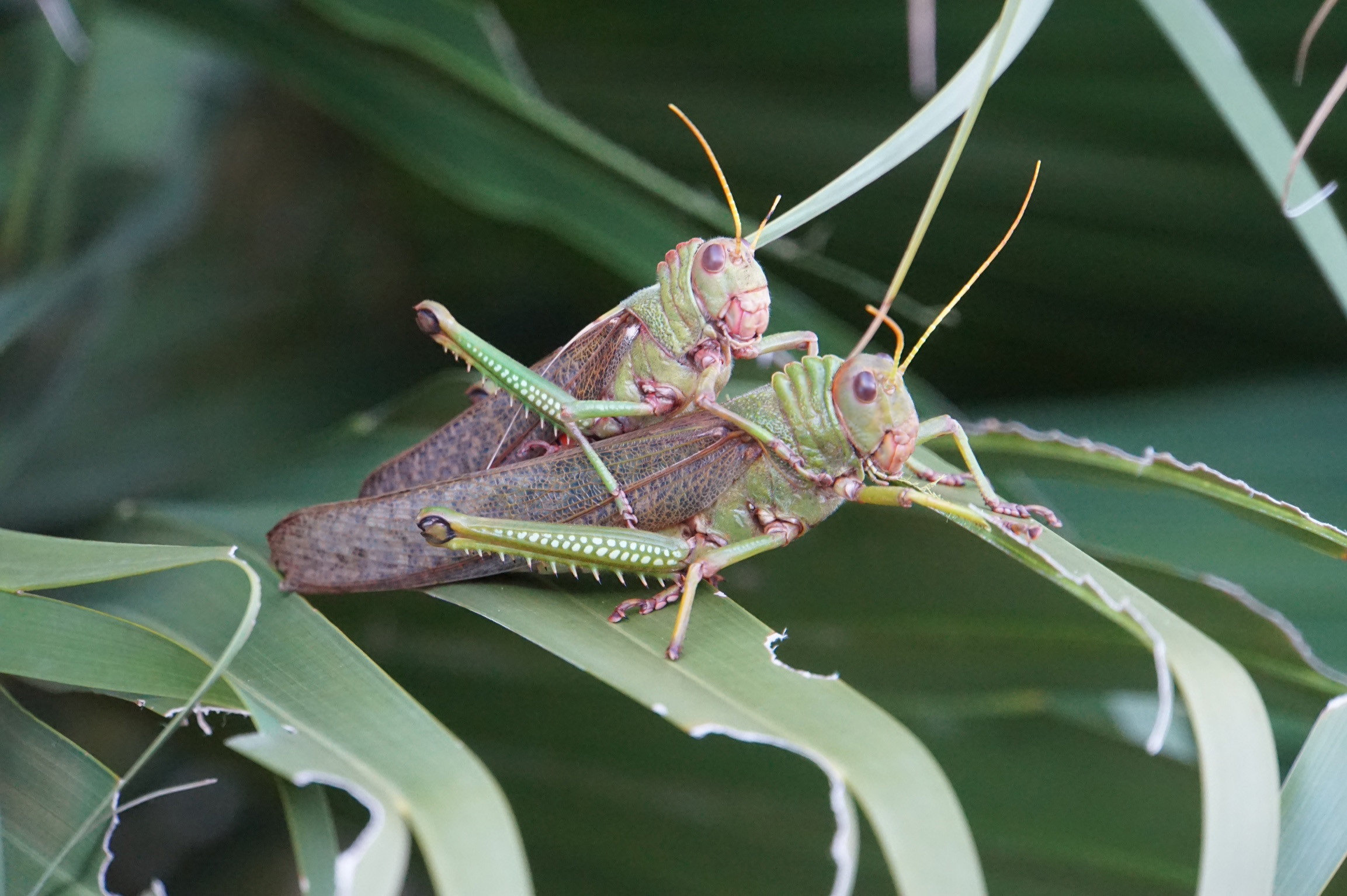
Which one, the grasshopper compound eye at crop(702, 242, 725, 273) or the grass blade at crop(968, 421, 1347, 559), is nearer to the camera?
the grass blade at crop(968, 421, 1347, 559)

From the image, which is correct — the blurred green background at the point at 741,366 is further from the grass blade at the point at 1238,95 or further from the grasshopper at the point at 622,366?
the grass blade at the point at 1238,95

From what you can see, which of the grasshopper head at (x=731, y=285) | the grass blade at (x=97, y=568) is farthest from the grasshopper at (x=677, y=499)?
the grass blade at (x=97, y=568)

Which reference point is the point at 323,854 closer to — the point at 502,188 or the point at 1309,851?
the point at 1309,851

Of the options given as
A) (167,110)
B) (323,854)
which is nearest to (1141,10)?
(323,854)

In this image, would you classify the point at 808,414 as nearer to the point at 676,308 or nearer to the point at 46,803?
the point at 676,308

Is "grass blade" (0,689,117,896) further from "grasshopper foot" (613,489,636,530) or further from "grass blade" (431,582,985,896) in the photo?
"grasshopper foot" (613,489,636,530)

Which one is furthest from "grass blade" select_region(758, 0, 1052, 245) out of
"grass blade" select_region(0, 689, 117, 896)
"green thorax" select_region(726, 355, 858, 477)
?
"grass blade" select_region(0, 689, 117, 896)

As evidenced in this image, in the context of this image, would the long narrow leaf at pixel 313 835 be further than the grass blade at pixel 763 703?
Yes
